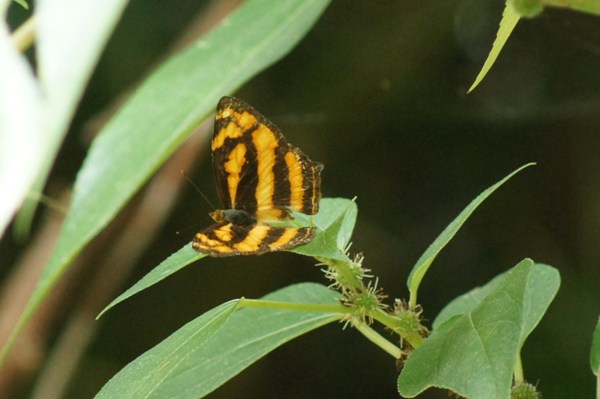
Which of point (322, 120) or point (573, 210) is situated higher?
point (322, 120)

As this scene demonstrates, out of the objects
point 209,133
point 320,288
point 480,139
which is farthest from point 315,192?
point 480,139

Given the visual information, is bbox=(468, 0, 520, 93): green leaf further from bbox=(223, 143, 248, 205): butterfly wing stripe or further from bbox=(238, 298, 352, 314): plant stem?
bbox=(223, 143, 248, 205): butterfly wing stripe

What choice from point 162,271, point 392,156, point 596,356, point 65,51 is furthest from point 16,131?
point 392,156

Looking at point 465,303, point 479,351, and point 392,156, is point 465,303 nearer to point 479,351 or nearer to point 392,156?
point 479,351

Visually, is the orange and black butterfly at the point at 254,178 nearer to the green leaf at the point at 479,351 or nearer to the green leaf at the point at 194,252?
the green leaf at the point at 194,252

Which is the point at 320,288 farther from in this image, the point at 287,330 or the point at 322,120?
the point at 322,120
